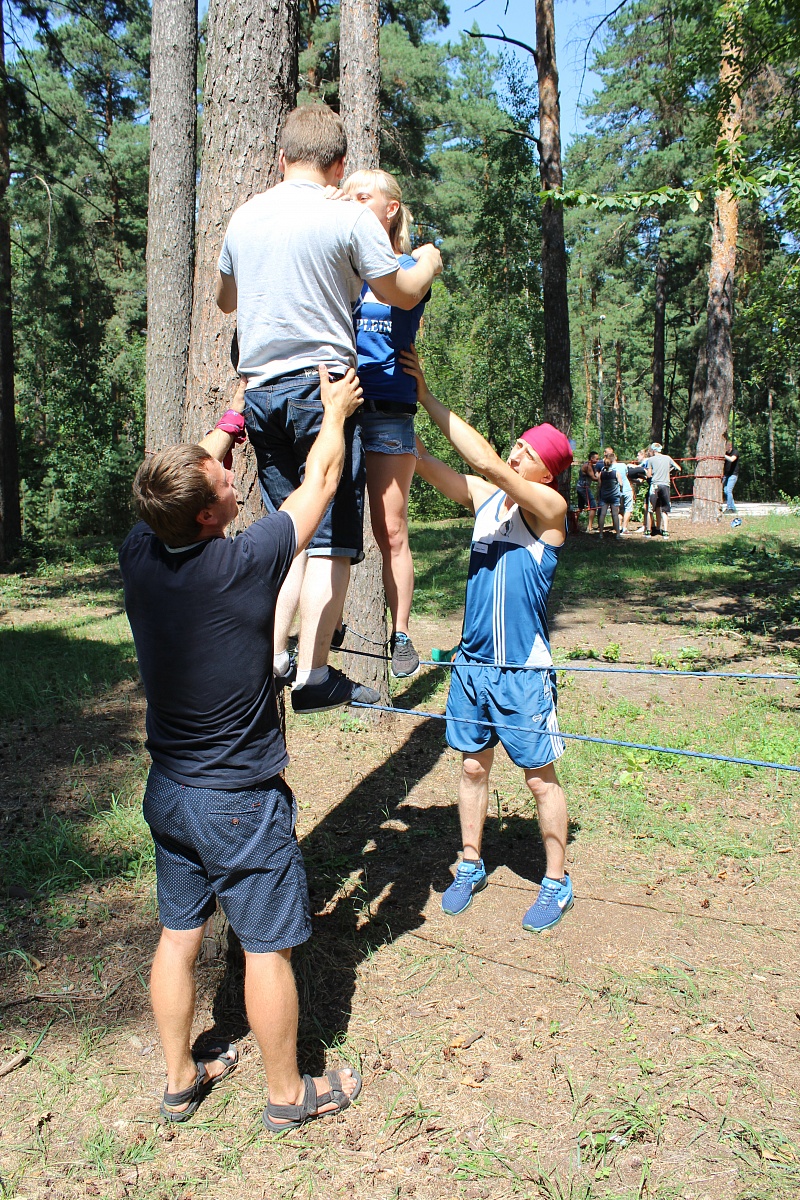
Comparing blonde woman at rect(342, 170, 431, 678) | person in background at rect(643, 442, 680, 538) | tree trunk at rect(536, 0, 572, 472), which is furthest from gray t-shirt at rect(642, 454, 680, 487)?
blonde woman at rect(342, 170, 431, 678)

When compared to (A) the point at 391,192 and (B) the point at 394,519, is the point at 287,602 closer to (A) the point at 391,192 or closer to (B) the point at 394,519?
(B) the point at 394,519

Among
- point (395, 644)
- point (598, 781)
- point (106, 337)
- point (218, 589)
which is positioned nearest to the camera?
point (218, 589)

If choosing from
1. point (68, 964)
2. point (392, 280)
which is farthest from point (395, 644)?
point (68, 964)

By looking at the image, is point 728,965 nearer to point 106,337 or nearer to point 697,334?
point 106,337

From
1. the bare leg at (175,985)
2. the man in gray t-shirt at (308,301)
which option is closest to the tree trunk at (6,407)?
the man in gray t-shirt at (308,301)

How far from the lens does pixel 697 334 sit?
1267 inches

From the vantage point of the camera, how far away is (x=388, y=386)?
3162mm

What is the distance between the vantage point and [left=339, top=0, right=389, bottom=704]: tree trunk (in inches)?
231

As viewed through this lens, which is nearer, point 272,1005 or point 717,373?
point 272,1005

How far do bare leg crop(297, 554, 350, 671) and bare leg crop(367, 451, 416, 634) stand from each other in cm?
45

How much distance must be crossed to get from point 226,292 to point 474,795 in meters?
2.32

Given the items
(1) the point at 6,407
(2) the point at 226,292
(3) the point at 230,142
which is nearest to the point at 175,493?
(2) the point at 226,292

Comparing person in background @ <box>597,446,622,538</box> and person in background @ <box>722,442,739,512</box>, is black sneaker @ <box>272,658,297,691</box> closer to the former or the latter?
person in background @ <box>597,446,622,538</box>

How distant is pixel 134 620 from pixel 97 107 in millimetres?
28979
